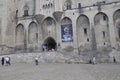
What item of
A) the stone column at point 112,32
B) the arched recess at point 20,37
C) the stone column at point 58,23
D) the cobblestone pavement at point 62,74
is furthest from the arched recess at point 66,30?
the cobblestone pavement at point 62,74

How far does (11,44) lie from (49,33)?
8.79 m

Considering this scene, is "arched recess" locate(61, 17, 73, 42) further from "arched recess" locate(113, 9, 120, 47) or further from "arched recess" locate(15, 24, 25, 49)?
"arched recess" locate(15, 24, 25, 49)

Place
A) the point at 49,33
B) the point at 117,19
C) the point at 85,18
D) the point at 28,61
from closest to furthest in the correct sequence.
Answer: the point at 28,61 → the point at 117,19 → the point at 85,18 → the point at 49,33

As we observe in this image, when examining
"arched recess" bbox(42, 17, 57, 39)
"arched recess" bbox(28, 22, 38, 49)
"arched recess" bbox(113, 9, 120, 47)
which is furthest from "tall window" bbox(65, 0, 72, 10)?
"arched recess" bbox(113, 9, 120, 47)

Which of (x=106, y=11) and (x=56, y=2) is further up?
(x=56, y=2)

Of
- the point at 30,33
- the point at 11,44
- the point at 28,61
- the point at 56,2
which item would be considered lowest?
the point at 28,61

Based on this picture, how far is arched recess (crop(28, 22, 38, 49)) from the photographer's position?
1304 inches

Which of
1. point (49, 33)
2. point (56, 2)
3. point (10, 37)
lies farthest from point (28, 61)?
point (56, 2)

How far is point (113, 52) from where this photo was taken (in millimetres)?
26797

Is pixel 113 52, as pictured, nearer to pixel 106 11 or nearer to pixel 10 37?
pixel 106 11

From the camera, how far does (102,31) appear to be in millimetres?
28719

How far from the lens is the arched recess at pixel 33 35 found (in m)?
33.1

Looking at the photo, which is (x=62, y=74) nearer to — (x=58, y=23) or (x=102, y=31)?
(x=102, y=31)

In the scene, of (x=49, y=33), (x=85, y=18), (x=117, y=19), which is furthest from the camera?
(x=49, y=33)
